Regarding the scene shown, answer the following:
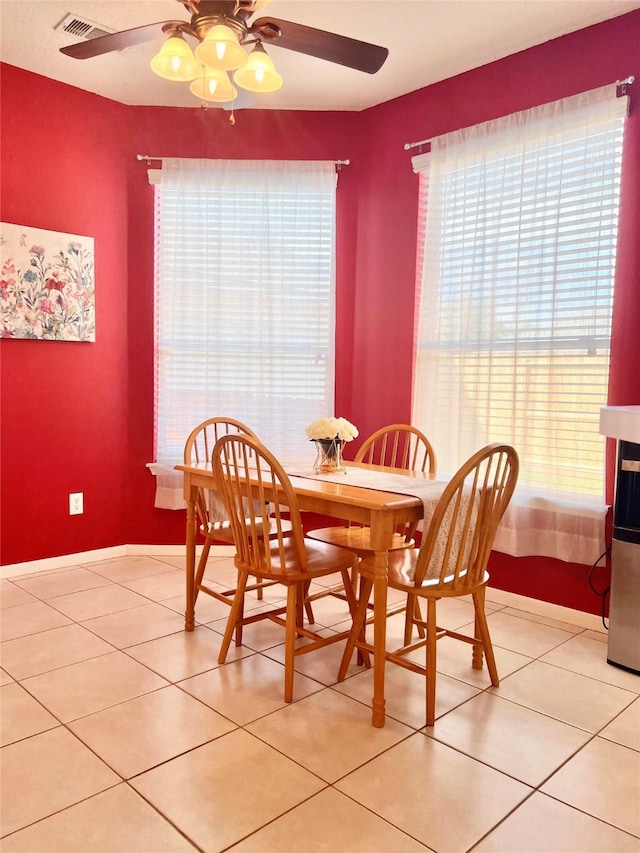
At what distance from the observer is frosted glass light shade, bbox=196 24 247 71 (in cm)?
195

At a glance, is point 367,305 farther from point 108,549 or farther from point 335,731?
point 335,731

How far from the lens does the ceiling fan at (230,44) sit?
201 centimetres

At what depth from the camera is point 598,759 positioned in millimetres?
1932

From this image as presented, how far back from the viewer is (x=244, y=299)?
12.8 feet

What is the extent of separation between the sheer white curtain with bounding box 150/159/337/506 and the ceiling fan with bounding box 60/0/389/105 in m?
1.51

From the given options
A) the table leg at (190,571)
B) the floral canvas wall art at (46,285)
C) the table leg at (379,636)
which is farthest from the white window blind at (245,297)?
the table leg at (379,636)

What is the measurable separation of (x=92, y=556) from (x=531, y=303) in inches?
115

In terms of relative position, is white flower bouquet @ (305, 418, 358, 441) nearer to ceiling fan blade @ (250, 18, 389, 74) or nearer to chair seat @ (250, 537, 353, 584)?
chair seat @ (250, 537, 353, 584)

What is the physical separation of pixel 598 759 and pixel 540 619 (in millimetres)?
1205

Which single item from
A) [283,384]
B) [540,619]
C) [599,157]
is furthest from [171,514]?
[599,157]

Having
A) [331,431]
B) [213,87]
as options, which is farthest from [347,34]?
[331,431]

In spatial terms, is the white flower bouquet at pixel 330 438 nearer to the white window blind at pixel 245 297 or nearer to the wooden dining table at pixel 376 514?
the wooden dining table at pixel 376 514

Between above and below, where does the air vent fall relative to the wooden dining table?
above

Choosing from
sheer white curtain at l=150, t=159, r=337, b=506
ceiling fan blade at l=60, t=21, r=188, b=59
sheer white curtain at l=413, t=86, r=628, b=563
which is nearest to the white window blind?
sheer white curtain at l=150, t=159, r=337, b=506
